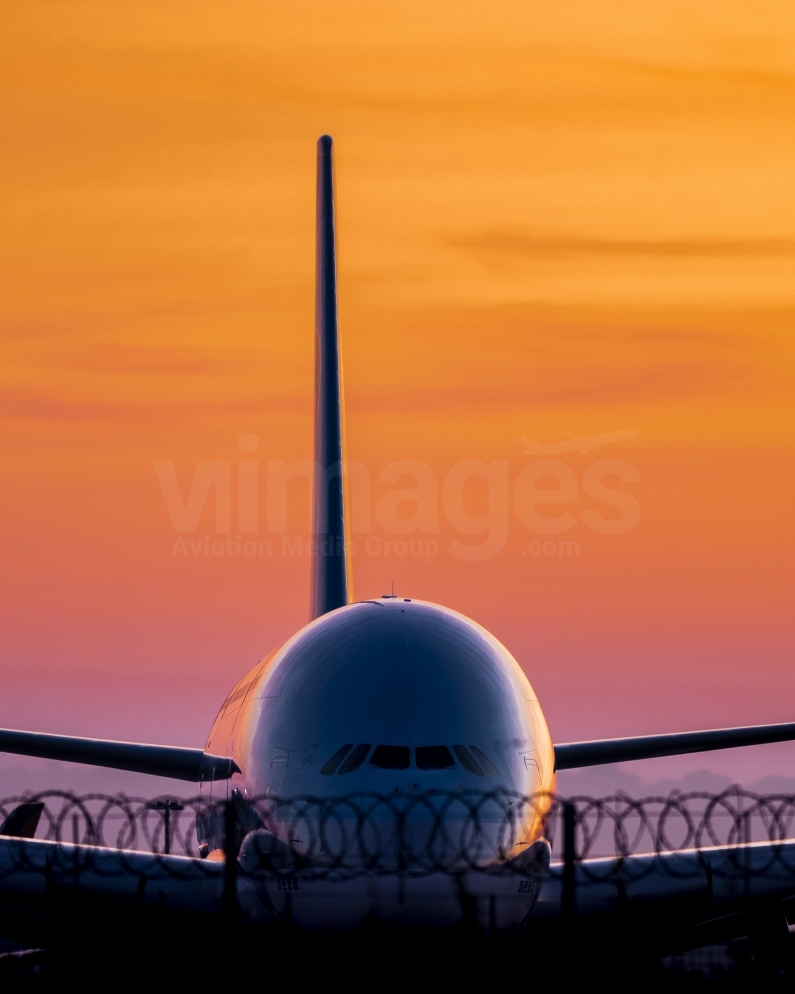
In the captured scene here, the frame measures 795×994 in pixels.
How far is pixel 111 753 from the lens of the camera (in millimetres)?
34594

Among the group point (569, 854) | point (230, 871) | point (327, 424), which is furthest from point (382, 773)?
point (327, 424)

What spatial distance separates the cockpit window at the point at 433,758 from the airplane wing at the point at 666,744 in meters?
12.9

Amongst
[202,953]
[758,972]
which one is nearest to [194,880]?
[202,953]

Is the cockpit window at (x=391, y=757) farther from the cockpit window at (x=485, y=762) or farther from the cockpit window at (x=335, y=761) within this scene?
the cockpit window at (x=485, y=762)

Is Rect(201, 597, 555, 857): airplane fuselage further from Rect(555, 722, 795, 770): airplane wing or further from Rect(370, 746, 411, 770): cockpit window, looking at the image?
Rect(555, 722, 795, 770): airplane wing

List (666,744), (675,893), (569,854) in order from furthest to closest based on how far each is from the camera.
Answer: (666,744)
(675,893)
(569,854)

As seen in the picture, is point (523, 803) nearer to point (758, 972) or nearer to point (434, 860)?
point (434, 860)

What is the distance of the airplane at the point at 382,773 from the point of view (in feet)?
68.7

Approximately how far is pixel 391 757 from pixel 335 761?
0.79 m

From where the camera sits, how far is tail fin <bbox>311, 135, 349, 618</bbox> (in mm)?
41969

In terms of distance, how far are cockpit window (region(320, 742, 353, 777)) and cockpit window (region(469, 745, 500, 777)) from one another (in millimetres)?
1588

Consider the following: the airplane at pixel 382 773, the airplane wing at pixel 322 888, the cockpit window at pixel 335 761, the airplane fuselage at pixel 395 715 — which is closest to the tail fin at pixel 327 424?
the airplane at pixel 382 773

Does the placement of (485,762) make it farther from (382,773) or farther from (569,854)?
(569,854)

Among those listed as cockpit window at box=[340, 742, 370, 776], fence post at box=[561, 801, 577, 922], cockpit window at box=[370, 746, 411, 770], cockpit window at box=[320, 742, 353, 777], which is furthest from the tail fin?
fence post at box=[561, 801, 577, 922]
